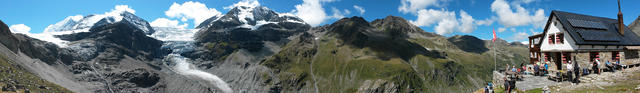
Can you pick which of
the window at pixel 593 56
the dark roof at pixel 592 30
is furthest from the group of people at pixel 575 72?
the window at pixel 593 56

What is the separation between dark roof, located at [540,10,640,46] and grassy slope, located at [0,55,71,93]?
172769 mm

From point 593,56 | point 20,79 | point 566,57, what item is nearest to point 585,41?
point 593,56

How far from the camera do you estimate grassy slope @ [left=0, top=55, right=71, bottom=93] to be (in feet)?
413

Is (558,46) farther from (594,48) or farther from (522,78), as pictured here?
(522,78)

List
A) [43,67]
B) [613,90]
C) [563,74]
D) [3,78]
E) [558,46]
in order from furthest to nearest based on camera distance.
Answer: [43,67]
[3,78]
[558,46]
[563,74]
[613,90]

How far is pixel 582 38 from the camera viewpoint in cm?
3062

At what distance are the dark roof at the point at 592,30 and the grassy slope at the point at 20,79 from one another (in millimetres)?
172769

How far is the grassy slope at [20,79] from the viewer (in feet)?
413

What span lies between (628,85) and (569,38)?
14440 millimetres

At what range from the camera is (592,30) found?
3253 centimetres

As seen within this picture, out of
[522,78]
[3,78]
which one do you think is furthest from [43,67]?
[522,78]

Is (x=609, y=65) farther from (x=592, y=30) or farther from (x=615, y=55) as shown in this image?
(x=592, y=30)

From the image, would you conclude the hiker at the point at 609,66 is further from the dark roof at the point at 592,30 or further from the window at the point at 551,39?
the window at the point at 551,39

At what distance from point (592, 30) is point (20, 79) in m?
195
